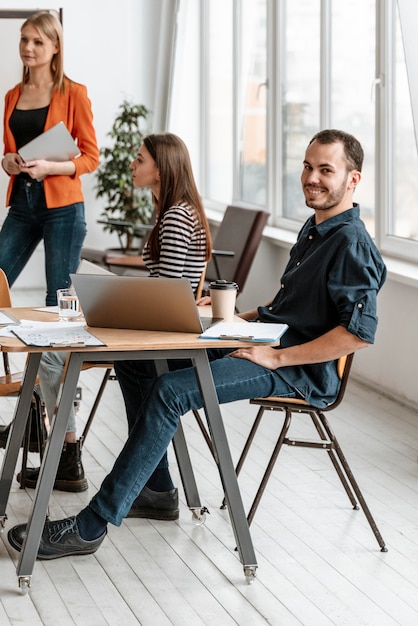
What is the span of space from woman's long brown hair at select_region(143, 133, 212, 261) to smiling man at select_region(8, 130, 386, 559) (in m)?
0.63

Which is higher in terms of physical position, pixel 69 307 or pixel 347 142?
pixel 347 142

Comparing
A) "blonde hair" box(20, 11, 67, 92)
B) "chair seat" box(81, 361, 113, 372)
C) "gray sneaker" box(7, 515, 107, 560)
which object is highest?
"blonde hair" box(20, 11, 67, 92)

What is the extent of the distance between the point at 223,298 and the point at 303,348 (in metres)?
0.28

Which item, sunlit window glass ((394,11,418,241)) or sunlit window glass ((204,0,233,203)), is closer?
sunlit window glass ((394,11,418,241))

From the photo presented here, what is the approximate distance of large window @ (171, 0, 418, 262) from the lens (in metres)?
5.09

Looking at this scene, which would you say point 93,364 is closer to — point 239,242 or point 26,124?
point 26,124

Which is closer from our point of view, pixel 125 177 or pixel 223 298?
pixel 223 298

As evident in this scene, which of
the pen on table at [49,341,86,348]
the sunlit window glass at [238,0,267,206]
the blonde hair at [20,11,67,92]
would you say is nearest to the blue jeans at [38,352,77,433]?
the pen on table at [49,341,86,348]

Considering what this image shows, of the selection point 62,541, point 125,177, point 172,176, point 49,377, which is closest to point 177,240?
point 172,176

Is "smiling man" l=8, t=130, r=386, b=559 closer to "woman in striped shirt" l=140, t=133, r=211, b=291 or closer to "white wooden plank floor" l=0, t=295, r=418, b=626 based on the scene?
"white wooden plank floor" l=0, t=295, r=418, b=626

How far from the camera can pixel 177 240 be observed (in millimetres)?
3604

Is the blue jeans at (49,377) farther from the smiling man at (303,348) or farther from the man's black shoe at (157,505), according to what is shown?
the smiling man at (303,348)

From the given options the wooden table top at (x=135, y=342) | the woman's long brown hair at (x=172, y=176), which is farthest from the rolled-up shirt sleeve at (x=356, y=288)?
the woman's long brown hair at (x=172, y=176)

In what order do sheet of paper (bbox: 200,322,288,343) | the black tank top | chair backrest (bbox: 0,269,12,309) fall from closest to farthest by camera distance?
1. sheet of paper (bbox: 200,322,288,343)
2. chair backrest (bbox: 0,269,12,309)
3. the black tank top
